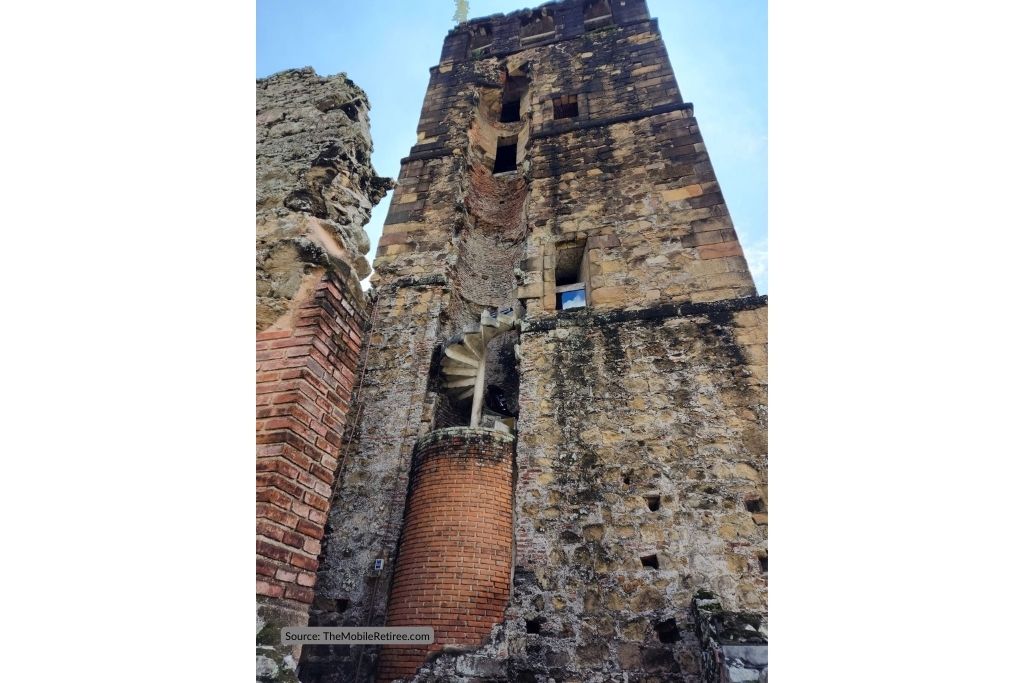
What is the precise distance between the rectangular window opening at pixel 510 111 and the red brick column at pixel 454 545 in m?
9.07

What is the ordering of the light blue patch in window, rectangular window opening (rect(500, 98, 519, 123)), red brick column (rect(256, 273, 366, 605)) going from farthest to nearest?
rectangular window opening (rect(500, 98, 519, 123)) → the light blue patch in window → red brick column (rect(256, 273, 366, 605))

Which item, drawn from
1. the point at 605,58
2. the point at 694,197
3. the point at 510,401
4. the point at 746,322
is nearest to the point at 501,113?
the point at 605,58

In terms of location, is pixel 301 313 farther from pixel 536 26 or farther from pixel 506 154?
pixel 536 26

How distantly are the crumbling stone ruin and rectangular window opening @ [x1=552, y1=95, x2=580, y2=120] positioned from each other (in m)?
0.96

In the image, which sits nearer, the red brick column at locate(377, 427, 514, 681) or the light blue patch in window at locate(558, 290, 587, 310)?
the red brick column at locate(377, 427, 514, 681)

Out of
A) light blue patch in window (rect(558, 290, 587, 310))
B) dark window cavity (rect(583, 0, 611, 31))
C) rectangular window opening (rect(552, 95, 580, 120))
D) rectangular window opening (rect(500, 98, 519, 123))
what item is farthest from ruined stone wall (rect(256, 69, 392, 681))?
dark window cavity (rect(583, 0, 611, 31))

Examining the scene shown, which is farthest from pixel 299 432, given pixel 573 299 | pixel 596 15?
pixel 596 15

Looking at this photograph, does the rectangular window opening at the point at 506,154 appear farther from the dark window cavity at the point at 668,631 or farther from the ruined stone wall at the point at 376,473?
the dark window cavity at the point at 668,631

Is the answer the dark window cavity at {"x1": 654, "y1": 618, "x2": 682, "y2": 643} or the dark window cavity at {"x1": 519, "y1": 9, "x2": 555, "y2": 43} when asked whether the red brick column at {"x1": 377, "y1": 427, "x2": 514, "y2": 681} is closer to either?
the dark window cavity at {"x1": 654, "y1": 618, "x2": 682, "y2": 643}

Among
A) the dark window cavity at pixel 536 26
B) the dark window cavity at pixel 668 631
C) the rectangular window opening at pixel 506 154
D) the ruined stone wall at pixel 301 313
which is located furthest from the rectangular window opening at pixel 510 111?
the dark window cavity at pixel 668 631

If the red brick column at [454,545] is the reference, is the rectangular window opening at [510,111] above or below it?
above

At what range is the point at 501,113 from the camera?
12.2 meters

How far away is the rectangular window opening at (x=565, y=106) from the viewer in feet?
32.9

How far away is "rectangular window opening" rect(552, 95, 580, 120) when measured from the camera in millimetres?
10023
